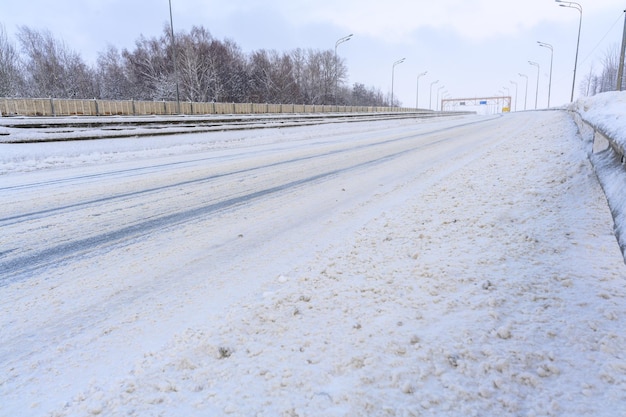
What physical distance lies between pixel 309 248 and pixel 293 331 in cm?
133

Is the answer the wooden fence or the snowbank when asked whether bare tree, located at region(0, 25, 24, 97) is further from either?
the snowbank

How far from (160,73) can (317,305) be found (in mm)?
72889

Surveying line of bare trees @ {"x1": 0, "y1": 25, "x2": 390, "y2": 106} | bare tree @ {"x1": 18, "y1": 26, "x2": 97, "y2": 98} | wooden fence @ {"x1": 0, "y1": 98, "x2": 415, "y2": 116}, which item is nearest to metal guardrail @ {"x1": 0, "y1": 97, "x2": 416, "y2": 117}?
wooden fence @ {"x1": 0, "y1": 98, "x2": 415, "y2": 116}

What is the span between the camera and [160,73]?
6556 centimetres

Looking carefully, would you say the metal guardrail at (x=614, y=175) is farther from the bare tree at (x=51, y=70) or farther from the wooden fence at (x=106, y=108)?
the bare tree at (x=51, y=70)

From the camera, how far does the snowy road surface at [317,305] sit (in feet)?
4.95

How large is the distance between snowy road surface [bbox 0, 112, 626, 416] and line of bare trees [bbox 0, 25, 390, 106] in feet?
167

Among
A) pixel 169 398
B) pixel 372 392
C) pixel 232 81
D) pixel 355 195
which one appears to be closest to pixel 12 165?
pixel 355 195

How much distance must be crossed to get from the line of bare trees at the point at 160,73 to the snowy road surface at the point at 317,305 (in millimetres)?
51026

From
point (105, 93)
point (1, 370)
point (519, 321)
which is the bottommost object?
point (1, 370)

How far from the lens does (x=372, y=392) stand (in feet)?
4.93

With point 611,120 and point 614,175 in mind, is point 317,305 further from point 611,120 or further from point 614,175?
point 611,120

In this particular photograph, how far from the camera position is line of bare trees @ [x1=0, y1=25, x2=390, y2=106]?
59625mm

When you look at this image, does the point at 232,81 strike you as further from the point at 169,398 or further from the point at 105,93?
the point at 169,398
